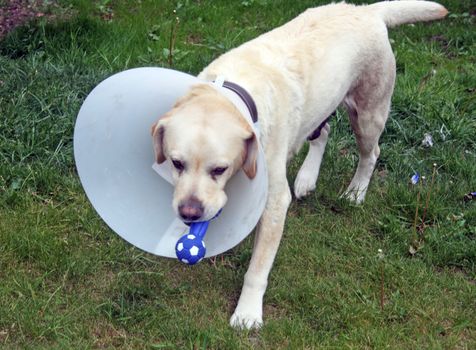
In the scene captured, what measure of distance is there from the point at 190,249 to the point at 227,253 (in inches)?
37.9

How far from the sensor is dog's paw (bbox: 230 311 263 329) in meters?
3.45

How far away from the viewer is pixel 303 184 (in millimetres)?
4578

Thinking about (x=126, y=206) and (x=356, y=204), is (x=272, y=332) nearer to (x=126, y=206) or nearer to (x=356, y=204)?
(x=126, y=206)

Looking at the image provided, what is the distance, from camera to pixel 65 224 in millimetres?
4070

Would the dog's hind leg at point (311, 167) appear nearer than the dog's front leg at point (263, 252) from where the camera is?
No

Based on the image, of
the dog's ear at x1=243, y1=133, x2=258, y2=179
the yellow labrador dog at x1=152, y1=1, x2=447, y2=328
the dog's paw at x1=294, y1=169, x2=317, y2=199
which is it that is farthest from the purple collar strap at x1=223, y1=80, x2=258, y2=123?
the dog's paw at x1=294, y1=169, x2=317, y2=199

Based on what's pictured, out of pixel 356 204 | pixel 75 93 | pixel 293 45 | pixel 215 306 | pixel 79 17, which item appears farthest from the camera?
pixel 79 17

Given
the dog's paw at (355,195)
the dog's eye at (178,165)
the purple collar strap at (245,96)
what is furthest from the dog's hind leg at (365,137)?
the dog's eye at (178,165)

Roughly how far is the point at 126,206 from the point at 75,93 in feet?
6.21

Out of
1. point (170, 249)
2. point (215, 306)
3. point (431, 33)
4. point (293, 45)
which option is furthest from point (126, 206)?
point (431, 33)

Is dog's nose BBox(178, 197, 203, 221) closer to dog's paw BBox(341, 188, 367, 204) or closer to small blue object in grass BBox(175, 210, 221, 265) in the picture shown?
small blue object in grass BBox(175, 210, 221, 265)

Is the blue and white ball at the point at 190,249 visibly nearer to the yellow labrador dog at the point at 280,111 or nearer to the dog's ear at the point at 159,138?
the yellow labrador dog at the point at 280,111

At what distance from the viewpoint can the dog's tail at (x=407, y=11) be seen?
4516 mm

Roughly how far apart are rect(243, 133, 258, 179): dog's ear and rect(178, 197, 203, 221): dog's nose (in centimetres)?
30
